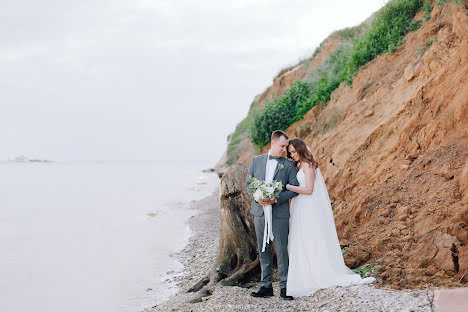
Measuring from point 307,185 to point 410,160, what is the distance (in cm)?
307

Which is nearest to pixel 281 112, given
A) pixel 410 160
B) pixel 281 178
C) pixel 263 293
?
pixel 410 160

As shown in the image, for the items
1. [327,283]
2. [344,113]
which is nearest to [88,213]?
[344,113]

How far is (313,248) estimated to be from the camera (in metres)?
6.56

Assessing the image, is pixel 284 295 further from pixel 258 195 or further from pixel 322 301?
pixel 258 195

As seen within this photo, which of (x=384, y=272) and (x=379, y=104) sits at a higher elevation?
(x=379, y=104)

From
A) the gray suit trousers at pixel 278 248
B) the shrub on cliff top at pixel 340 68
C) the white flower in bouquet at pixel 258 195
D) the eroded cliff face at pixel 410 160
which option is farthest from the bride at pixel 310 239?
the shrub on cliff top at pixel 340 68

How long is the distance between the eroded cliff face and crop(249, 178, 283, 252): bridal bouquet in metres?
1.64

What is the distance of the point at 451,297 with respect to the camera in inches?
192

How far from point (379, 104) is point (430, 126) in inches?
100

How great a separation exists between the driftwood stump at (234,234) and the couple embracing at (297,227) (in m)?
1.28

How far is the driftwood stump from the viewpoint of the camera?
7.94 metres

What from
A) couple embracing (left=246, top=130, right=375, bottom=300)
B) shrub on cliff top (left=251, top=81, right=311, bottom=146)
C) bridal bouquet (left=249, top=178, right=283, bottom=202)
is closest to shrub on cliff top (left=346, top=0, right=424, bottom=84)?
shrub on cliff top (left=251, top=81, right=311, bottom=146)

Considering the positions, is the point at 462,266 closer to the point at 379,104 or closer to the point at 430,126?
the point at 430,126

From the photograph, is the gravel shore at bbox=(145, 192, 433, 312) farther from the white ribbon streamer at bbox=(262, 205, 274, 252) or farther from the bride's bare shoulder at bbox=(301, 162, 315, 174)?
the bride's bare shoulder at bbox=(301, 162, 315, 174)
